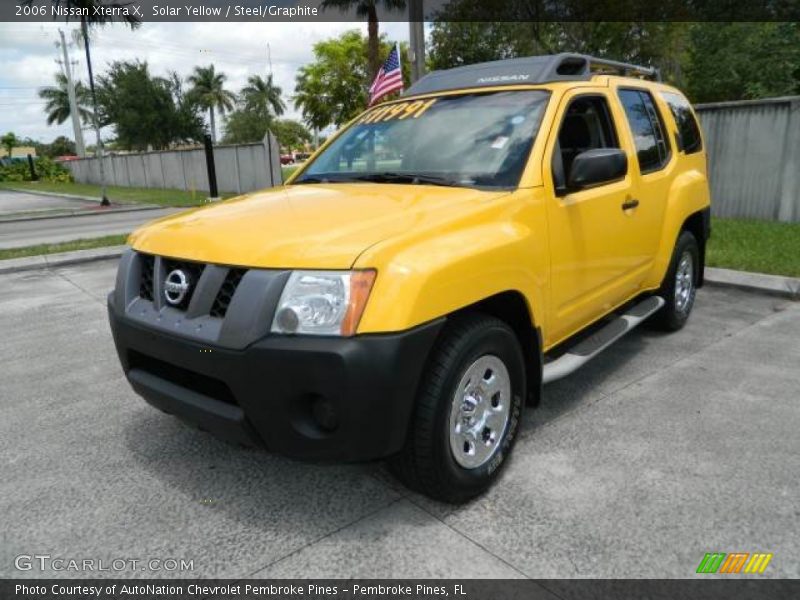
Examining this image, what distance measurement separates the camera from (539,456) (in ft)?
10.4

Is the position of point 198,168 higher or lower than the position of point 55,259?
higher

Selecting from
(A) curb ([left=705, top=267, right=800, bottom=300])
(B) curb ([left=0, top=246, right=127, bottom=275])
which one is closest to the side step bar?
(A) curb ([left=705, top=267, right=800, bottom=300])

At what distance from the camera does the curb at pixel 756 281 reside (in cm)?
611

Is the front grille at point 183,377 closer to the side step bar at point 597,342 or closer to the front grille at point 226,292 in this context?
the front grille at point 226,292

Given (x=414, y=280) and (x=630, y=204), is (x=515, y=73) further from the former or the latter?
(x=414, y=280)

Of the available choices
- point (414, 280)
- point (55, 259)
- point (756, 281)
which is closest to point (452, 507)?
point (414, 280)

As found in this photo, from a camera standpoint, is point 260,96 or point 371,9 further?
point 260,96

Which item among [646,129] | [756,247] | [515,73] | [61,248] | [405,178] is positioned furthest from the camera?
[61,248]

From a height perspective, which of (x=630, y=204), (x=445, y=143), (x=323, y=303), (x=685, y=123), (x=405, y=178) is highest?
(x=685, y=123)

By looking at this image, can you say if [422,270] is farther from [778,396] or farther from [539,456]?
[778,396]

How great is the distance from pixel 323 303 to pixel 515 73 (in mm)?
2144

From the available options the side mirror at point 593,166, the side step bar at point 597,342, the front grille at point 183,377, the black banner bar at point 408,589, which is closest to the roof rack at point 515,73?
the side mirror at point 593,166

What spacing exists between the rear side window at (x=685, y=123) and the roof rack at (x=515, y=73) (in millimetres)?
1104
